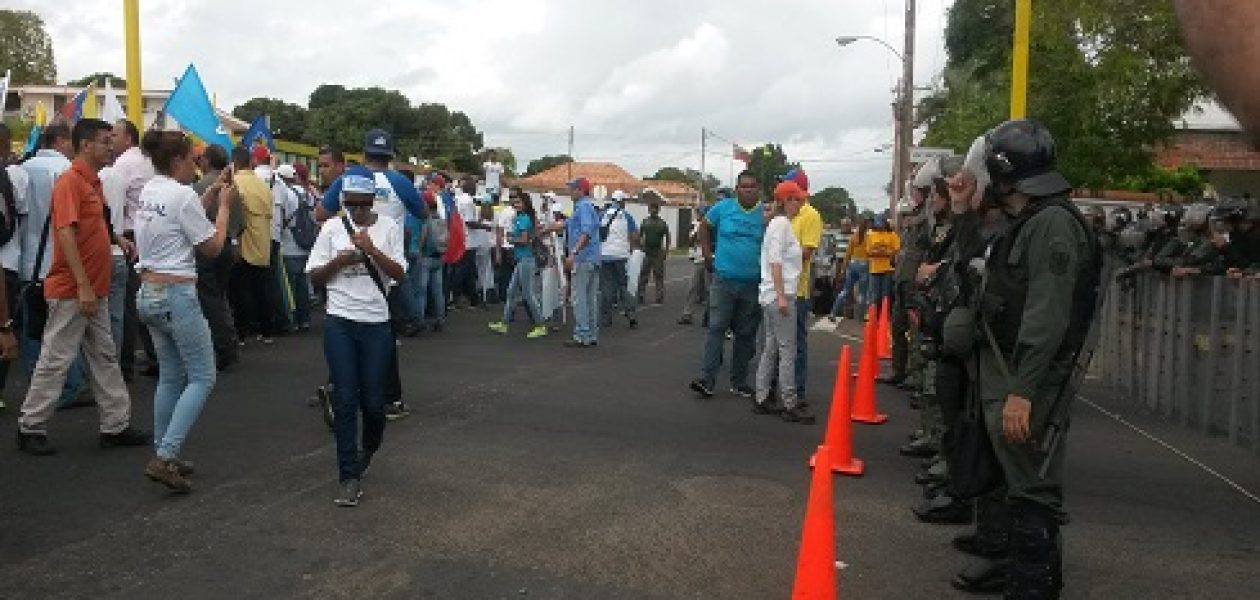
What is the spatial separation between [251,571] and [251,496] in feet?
3.92

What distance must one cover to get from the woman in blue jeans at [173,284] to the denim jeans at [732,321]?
447 centimetres

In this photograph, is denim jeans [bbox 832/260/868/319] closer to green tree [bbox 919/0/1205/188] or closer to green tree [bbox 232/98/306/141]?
green tree [bbox 919/0/1205/188]

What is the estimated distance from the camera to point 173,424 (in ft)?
19.1

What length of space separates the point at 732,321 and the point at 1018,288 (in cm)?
513

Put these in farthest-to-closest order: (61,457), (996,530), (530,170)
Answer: (530,170) < (61,457) < (996,530)

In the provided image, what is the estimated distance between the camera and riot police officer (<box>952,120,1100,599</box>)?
13.5 feet

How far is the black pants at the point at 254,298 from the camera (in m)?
11.4

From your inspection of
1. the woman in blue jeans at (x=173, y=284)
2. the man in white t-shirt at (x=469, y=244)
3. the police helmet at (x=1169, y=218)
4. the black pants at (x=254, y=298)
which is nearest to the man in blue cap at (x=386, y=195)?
the woman in blue jeans at (x=173, y=284)

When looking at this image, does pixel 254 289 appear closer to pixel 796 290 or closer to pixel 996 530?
pixel 796 290

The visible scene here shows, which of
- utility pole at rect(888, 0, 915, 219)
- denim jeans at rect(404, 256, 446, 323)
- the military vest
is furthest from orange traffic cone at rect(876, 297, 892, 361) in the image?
utility pole at rect(888, 0, 915, 219)

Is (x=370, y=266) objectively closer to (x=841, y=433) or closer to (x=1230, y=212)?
(x=841, y=433)

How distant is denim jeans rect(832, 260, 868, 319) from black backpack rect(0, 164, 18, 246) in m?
14.4

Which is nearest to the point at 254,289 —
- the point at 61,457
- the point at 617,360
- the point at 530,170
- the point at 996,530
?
the point at 617,360

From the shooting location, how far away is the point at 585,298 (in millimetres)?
12914
